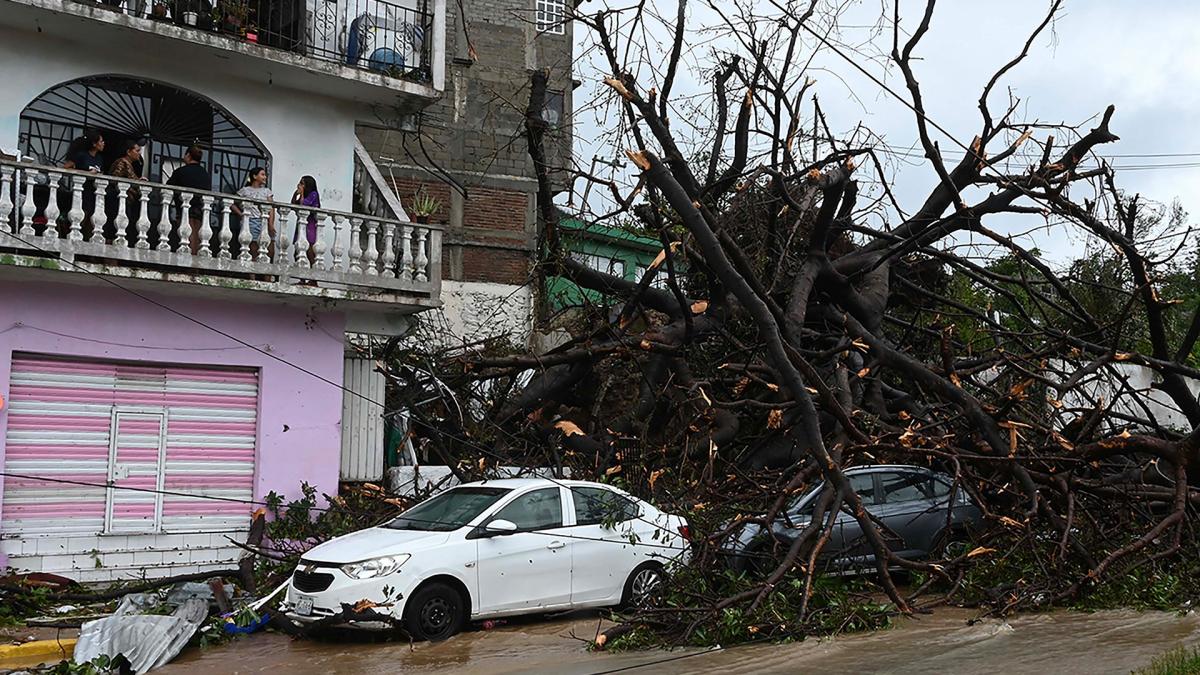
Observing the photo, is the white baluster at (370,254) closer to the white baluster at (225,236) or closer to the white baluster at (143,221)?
the white baluster at (225,236)

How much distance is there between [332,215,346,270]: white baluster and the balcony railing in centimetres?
1

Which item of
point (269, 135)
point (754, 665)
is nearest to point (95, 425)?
point (269, 135)

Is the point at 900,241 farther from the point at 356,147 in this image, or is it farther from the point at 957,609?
the point at 356,147

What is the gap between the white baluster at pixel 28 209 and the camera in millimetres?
12578

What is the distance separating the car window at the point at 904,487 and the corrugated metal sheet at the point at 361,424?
22.6 feet

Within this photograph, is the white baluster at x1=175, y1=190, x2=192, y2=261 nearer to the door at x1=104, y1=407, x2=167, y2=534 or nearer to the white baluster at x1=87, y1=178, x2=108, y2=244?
the white baluster at x1=87, y1=178, x2=108, y2=244

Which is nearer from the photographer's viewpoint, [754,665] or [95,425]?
[754,665]

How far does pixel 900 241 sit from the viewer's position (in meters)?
16.0

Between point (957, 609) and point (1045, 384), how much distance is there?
383 cm

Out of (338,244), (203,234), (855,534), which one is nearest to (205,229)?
(203,234)

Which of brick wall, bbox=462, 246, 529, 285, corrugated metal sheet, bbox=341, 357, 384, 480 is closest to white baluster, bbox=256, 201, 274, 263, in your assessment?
corrugated metal sheet, bbox=341, 357, 384, 480

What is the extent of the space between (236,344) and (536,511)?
5162mm

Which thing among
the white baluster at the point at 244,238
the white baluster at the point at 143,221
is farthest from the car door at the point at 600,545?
the white baluster at the point at 143,221

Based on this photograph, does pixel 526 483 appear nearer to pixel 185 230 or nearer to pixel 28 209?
pixel 185 230
